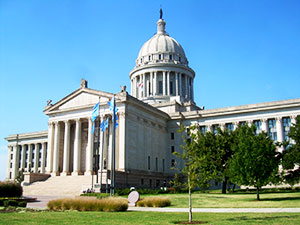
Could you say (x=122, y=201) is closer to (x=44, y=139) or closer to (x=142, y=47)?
(x=44, y=139)

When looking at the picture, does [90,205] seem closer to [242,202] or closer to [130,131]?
[242,202]

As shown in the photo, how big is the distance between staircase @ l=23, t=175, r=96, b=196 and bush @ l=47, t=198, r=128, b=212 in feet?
75.5

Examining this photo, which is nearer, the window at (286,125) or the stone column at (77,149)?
the stone column at (77,149)

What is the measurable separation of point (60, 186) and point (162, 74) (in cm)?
4740

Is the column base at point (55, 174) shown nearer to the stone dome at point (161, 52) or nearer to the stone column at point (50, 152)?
the stone column at point (50, 152)

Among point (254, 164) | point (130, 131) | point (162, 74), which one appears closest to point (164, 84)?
point (162, 74)

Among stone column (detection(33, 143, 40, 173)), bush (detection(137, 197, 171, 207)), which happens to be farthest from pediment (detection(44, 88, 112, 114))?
bush (detection(137, 197, 171, 207))

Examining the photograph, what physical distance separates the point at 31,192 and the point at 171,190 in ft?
75.7

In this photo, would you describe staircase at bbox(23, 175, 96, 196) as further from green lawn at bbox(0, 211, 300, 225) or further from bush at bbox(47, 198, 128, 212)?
green lawn at bbox(0, 211, 300, 225)

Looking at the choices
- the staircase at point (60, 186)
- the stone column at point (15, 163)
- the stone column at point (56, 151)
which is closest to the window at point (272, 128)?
the staircase at point (60, 186)

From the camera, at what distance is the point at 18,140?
9650 cm

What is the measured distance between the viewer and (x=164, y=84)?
90062mm

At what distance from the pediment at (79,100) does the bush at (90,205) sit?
37.0 meters

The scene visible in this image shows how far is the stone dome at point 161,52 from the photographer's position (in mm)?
94688
